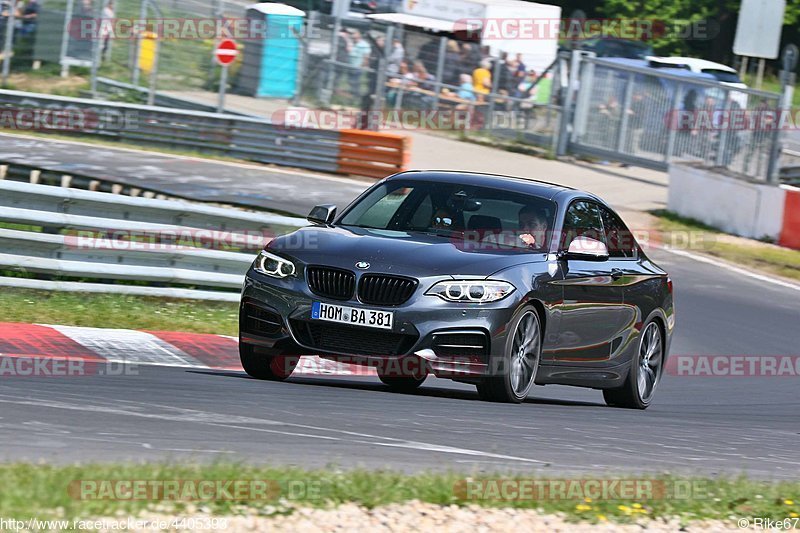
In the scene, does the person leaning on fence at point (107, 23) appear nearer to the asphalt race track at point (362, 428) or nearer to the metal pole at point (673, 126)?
the metal pole at point (673, 126)

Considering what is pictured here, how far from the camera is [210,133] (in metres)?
26.3

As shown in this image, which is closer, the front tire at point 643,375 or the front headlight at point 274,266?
the front headlight at point 274,266

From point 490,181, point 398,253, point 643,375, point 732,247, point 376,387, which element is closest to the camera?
point 398,253

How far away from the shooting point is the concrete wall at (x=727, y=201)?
21891 mm

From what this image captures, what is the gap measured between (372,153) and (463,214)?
16.0 m

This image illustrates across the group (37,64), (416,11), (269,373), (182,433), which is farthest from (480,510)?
(416,11)

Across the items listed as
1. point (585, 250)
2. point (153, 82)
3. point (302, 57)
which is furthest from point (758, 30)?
point (585, 250)

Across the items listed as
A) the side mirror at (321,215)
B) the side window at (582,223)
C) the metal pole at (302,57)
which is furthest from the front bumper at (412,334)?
the metal pole at (302,57)

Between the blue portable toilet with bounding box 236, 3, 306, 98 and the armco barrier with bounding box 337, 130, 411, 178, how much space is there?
4027 mm

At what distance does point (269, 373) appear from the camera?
29.4 feet

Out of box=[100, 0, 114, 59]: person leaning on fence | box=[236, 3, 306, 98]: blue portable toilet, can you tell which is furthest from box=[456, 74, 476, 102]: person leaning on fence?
box=[100, 0, 114, 59]: person leaning on fence

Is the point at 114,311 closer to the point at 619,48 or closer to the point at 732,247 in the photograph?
the point at 732,247

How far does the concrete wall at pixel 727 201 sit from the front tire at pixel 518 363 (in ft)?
45.6

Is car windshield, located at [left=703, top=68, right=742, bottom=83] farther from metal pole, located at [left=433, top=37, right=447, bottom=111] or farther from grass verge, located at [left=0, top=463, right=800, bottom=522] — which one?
grass verge, located at [left=0, top=463, right=800, bottom=522]
